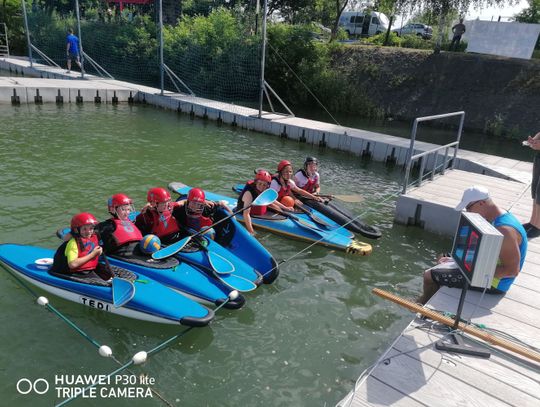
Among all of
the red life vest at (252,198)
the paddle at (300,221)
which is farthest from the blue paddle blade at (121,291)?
the paddle at (300,221)

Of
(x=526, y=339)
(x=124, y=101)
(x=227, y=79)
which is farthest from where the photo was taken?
(x=227, y=79)

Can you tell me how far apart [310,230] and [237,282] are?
2.08 metres

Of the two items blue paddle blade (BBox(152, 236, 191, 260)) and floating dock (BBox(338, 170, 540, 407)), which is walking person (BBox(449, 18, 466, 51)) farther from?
blue paddle blade (BBox(152, 236, 191, 260))

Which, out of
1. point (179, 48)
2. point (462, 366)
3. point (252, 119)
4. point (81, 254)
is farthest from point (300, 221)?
point (179, 48)

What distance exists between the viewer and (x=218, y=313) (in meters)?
5.31

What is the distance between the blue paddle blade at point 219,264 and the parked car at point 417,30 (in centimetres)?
2959

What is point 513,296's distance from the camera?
4859mm

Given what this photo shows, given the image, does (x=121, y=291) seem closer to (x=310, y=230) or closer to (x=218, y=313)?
(x=218, y=313)

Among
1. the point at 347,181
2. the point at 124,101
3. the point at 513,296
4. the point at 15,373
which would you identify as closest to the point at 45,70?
the point at 124,101

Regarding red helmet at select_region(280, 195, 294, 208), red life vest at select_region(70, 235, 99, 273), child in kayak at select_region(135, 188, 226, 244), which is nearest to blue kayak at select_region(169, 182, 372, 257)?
red helmet at select_region(280, 195, 294, 208)

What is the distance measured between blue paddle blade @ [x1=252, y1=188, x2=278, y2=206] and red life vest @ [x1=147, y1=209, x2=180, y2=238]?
1.52 m

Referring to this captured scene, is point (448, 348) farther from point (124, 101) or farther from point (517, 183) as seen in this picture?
point (124, 101)

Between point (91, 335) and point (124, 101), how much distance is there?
15.6 meters

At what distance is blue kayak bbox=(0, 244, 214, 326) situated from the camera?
15.4ft
